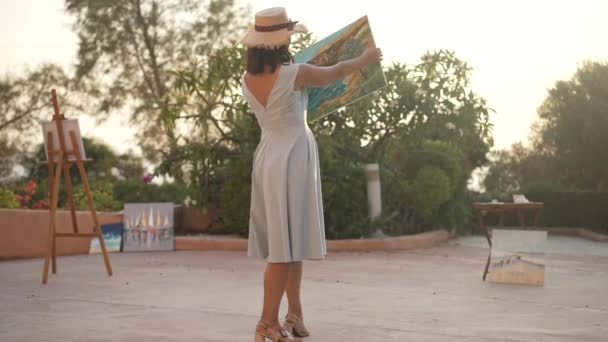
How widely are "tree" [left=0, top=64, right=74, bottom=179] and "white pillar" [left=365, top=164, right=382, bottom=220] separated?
18.9 meters

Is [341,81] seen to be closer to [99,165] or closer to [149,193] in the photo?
[149,193]

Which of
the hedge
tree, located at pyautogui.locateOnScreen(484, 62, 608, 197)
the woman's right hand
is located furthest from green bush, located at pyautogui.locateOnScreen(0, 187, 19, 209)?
tree, located at pyautogui.locateOnScreen(484, 62, 608, 197)

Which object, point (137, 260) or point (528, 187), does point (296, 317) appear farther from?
point (528, 187)

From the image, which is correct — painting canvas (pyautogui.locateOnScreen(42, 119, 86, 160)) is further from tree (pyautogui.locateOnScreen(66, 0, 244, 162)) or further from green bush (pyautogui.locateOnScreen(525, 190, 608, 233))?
tree (pyautogui.locateOnScreen(66, 0, 244, 162))

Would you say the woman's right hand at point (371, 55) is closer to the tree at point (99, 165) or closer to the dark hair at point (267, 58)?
the dark hair at point (267, 58)

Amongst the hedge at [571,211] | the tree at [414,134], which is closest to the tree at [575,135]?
the hedge at [571,211]

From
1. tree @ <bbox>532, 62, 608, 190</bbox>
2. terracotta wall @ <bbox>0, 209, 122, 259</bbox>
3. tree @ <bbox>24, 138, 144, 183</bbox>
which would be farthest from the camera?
tree @ <bbox>24, 138, 144, 183</bbox>

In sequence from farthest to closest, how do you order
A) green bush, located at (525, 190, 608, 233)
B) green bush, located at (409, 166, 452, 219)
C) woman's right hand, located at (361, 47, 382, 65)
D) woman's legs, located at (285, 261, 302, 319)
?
green bush, located at (525, 190, 608, 233) < green bush, located at (409, 166, 452, 219) < woman's legs, located at (285, 261, 302, 319) < woman's right hand, located at (361, 47, 382, 65)

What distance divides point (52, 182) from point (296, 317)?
484 centimetres

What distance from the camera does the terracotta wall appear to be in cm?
1183

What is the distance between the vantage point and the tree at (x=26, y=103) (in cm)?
2969

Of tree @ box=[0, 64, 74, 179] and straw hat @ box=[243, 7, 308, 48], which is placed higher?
tree @ box=[0, 64, 74, 179]

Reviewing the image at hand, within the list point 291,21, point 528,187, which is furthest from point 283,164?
point 528,187

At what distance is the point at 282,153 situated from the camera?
17.0 feet
